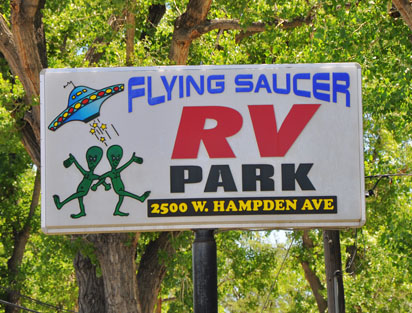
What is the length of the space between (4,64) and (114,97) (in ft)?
36.9

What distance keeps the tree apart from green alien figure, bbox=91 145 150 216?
228 inches

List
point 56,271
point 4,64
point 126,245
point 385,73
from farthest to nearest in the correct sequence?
point 56,271 → point 4,64 → point 126,245 → point 385,73

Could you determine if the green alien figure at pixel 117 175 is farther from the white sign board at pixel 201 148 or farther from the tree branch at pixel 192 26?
the tree branch at pixel 192 26

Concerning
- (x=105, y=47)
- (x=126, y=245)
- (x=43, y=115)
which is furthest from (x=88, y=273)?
(x=43, y=115)

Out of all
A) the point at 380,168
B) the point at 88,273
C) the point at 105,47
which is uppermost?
the point at 105,47

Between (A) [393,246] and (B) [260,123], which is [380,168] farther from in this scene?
(B) [260,123]

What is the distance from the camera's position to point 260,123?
10688 millimetres

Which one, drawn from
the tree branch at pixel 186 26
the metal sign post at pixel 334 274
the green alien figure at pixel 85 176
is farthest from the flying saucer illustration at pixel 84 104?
the metal sign post at pixel 334 274

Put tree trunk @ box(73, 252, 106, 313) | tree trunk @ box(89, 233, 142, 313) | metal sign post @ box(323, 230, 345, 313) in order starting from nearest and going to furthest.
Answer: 1. tree trunk @ box(89, 233, 142, 313)
2. metal sign post @ box(323, 230, 345, 313)
3. tree trunk @ box(73, 252, 106, 313)

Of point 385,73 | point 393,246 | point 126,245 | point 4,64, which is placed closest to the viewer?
point 385,73

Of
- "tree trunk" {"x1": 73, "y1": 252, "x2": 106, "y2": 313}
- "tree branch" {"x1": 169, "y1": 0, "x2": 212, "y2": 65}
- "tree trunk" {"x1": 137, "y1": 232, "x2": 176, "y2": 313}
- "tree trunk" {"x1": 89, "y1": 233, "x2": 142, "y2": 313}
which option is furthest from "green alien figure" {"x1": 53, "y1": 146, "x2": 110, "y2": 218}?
"tree trunk" {"x1": 137, "y1": 232, "x2": 176, "y2": 313}

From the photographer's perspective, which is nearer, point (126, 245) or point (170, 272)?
point (126, 245)

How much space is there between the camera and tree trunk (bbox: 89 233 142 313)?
59.8 ft

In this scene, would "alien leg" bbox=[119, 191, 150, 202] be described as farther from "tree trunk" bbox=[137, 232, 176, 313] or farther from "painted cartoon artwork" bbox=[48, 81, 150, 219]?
"tree trunk" bbox=[137, 232, 176, 313]
